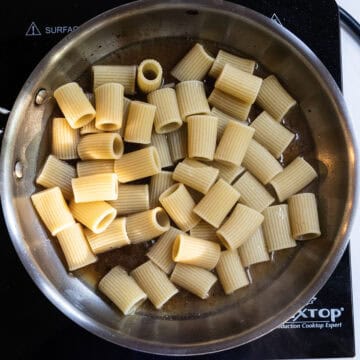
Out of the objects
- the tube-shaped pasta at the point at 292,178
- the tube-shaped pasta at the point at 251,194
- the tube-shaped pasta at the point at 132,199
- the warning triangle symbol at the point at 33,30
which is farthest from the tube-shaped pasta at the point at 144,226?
the warning triangle symbol at the point at 33,30

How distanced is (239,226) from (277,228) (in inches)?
A: 5.1

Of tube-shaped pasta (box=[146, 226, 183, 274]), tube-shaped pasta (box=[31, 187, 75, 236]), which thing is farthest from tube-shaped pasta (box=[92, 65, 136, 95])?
tube-shaped pasta (box=[146, 226, 183, 274])

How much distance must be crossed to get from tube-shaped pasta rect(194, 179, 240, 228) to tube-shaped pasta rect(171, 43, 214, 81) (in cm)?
33

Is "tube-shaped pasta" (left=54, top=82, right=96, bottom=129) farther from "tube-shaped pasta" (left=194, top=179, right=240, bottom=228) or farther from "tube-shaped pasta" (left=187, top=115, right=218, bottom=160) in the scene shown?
"tube-shaped pasta" (left=194, top=179, right=240, bottom=228)

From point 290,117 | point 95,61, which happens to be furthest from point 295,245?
point 95,61

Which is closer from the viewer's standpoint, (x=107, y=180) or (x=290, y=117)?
(x=107, y=180)

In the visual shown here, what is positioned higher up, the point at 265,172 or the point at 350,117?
the point at 350,117

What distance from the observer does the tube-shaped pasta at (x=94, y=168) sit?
1638 mm

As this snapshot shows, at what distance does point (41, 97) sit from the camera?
160 centimetres

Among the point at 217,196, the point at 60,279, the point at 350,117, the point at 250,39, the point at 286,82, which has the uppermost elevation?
the point at 250,39

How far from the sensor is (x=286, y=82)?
5.66 feet

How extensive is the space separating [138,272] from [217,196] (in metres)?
0.31

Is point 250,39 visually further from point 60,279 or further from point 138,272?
point 60,279

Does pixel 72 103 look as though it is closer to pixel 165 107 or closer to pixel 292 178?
pixel 165 107
